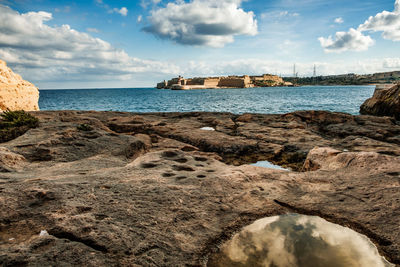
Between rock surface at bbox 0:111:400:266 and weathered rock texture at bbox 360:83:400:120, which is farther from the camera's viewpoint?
weathered rock texture at bbox 360:83:400:120

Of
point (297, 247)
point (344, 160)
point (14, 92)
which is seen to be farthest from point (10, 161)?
point (14, 92)

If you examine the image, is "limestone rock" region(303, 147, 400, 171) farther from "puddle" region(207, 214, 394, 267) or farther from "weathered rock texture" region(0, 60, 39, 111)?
"weathered rock texture" region(0, 60, 39, 111)

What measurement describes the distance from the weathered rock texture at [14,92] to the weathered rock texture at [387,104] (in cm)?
2519

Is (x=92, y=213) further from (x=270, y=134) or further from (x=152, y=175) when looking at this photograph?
(x=270, y=134)

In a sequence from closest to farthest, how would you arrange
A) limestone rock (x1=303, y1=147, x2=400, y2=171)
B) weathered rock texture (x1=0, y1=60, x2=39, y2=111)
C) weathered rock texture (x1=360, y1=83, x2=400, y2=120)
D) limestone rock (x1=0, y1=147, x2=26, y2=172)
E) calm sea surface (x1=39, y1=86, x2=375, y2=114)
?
limestone rock (x1=303, y1=147, x2=400, y2=171), limestone rock (x1=0, y1=147, x2=26, y2=172), weathered rock texture (x1=0, y1=60, x2=39, y2=111), weathered rock texture (x1=360, y1=83, x2=400, y2=120), calm sea surface (x1=39, y1=86, x2=375, y2=114)

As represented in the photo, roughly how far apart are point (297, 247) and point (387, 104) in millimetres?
22054

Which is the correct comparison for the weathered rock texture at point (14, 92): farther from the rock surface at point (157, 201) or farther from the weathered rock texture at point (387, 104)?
the weathered rock texture at point (387, 104)

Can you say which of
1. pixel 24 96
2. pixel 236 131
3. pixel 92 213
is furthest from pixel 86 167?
pixel 24 96

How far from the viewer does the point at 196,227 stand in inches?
115

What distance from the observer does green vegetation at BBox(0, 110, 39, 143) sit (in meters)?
7.26

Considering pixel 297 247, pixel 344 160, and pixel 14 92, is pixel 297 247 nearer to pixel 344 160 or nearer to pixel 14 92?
pixel 344 160

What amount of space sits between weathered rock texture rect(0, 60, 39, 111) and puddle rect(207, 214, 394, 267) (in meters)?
16.7

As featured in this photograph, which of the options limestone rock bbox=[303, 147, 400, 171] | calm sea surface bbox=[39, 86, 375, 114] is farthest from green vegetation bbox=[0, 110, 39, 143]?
calm sea surface bbox=[39, 86, 375, 114]

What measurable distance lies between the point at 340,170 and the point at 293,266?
2942 mm
